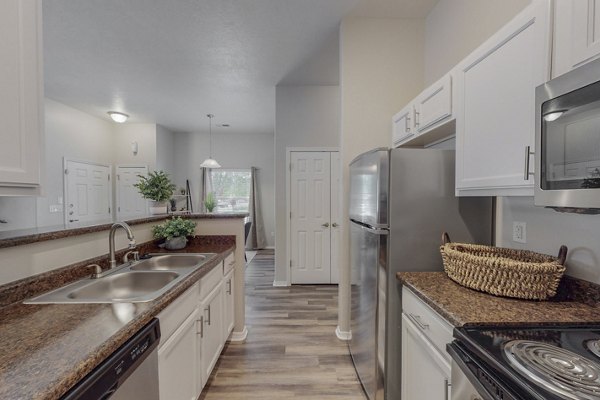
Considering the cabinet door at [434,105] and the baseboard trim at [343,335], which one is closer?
the cabinet door at [434,105]

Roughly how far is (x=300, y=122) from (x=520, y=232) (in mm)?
3161

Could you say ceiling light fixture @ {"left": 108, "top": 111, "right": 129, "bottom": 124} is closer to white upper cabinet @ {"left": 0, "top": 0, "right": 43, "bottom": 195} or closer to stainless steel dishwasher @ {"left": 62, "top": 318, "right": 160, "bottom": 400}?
white upper cabinet @ {"left": 0, "top": 0, "right": 43, "bottom": 195}

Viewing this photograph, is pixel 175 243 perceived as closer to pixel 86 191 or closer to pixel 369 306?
pixel 369 306

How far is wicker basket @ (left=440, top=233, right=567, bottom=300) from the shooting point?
1.09 metres

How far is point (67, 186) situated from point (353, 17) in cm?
542

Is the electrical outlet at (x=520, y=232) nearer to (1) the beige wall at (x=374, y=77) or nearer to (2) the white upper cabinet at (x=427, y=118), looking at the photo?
(2) the white upper cabinet at (x=427, y=118)

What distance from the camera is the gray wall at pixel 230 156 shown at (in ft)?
22.5

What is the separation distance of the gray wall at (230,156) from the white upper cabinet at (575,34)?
627cm

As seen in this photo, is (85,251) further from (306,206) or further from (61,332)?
(306,206)

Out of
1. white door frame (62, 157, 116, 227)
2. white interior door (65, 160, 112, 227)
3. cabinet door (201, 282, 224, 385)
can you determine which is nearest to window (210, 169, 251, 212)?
white door frame (62, 157, 116, 227)

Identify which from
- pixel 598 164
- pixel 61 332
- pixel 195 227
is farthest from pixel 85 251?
pixel 598 164

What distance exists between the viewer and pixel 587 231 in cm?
110

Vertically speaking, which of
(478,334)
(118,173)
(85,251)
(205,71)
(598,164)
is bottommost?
(478,334)

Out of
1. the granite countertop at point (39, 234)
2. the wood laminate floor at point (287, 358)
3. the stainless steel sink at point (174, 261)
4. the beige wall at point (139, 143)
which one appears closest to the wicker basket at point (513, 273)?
the wood laminate floor at point (287, 358)
